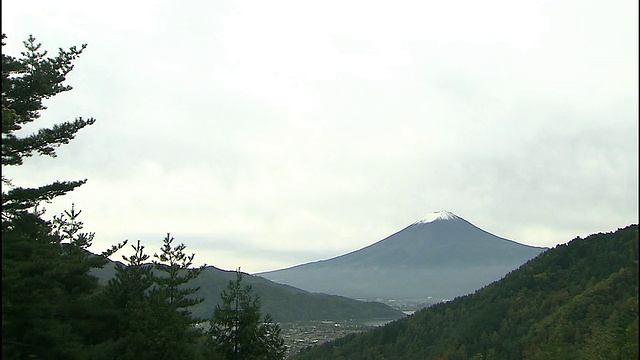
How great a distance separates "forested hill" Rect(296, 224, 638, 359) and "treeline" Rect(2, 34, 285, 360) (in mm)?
71484

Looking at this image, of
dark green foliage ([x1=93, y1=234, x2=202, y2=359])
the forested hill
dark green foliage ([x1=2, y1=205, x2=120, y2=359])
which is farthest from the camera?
the forested hill

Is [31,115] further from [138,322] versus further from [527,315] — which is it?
[527,315]

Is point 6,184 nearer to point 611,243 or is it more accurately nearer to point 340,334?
point 611,243

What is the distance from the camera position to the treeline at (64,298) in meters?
16.8

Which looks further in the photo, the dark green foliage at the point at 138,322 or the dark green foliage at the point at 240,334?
the dark green foliage at the point at 240,334

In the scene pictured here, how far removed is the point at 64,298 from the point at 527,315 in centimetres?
11481

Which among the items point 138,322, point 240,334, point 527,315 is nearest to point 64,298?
point 138,322

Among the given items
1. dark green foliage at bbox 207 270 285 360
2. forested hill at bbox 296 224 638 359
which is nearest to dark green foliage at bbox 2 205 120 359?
dark green foliage at bbox 207 270 285 360

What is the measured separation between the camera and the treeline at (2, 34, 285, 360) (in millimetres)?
16828

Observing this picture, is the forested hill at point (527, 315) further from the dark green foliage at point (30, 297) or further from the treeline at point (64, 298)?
the dark green foliage at point (30, 297)

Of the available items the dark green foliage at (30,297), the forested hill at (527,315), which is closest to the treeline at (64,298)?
the dark green foliage at (30,297)

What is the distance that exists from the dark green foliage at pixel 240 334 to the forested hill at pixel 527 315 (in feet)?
230

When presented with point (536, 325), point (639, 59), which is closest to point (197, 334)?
point (639, 59)

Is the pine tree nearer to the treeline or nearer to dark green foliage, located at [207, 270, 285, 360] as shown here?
the treeline
